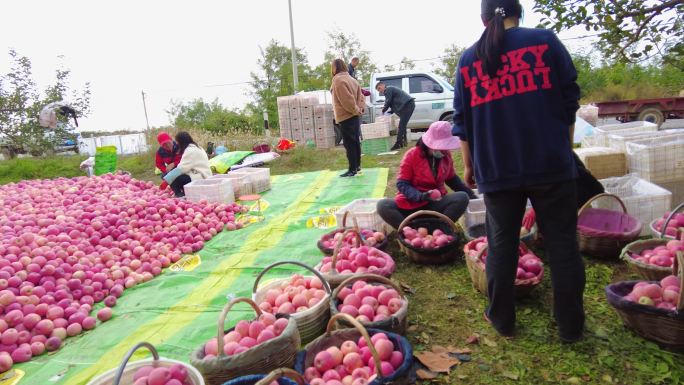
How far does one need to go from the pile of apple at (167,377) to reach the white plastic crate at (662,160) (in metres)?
4.23

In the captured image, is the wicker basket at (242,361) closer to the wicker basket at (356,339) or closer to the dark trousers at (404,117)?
the wicker basket at (356,339)

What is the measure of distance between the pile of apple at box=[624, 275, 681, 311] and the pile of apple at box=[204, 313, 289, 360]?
71.2 inches

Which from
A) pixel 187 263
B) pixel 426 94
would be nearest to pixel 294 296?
pixel 187 263

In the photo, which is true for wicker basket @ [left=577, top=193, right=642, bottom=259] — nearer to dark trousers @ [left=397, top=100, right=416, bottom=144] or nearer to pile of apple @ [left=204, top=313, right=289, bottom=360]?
pile of apple @ [left=204, top=313, right=289, bottom=360]

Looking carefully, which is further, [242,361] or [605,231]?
[605,231]

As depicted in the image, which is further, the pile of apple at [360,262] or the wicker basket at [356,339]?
the pile of apple at [360,262]

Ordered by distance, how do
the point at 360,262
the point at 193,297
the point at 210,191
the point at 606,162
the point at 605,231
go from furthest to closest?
1. the point at 210,191
2. the point at 606,162
3. the point at 193,297
4. the point at 605,231
5. the point at 360,262

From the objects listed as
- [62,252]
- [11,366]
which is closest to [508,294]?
[11,366]

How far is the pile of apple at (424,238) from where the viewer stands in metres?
3.56

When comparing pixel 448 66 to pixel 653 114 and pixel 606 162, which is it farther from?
pixel 606 162

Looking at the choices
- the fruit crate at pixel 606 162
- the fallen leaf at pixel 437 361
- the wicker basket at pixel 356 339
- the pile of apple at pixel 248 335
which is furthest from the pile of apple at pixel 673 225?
the pile of apple at pixel 248 335

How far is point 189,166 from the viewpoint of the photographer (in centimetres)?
650

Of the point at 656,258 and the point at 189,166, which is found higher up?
the point at 189,166

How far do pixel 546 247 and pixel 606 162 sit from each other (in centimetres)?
273
